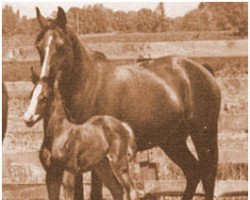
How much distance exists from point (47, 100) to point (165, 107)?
717 millimetres

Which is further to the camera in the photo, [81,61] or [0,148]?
[0,148]

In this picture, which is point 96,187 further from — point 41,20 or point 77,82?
point 41,20

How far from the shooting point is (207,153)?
4.41 meters

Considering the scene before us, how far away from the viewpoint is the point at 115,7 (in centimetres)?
451

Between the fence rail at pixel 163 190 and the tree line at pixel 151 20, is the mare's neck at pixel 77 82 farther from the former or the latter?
the fence rail at pixel 163 190

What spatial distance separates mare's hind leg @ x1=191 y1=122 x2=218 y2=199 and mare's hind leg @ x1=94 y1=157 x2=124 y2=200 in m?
0.62

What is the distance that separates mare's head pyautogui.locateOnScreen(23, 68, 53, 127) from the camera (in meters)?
3.86

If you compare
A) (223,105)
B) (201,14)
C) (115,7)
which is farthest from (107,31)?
(223,105)

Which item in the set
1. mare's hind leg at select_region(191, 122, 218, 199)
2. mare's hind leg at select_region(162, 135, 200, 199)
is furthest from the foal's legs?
mare's hind leg at select_region(191, 122, 218, 199)

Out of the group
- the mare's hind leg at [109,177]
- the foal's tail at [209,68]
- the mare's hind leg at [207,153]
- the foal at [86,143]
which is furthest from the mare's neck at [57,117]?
the foal's tail at [209,68]

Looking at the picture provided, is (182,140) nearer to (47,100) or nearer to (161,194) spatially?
(161,194)

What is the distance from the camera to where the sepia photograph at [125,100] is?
3936 mm

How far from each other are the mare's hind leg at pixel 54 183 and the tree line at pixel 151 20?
971 millimetres

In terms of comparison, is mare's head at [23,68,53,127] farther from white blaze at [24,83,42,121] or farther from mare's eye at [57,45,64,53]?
mare's eye at [57,45,64,53]
